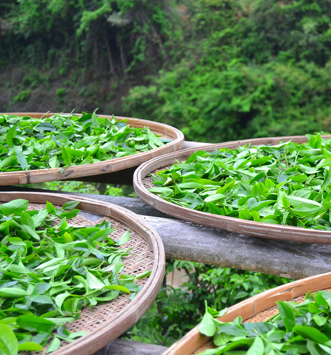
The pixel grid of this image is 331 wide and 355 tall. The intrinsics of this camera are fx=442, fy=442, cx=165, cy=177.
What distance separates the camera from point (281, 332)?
76cm

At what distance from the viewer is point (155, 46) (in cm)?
777

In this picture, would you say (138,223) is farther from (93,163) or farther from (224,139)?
(224,139)

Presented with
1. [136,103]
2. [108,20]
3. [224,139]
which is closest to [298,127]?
[224,139]

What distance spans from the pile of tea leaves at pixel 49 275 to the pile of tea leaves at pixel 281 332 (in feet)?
0.73

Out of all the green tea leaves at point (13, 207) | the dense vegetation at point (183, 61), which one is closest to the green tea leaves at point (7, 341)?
the green tea leaves at point (13, 207)

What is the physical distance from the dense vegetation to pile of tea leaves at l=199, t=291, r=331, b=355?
17.4 feet

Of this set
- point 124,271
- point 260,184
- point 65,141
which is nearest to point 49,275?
point 124,271

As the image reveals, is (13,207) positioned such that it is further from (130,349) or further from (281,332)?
(281,332)

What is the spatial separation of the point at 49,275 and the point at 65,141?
959 millimetres

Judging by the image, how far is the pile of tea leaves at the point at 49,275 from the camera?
31.2 inches

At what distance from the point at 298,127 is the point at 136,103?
2590mm

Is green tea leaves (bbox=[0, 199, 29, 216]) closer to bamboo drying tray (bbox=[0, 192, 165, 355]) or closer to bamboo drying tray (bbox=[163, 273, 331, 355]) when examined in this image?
bamboo drying tray (bbox=[0, 192, 165, 355])

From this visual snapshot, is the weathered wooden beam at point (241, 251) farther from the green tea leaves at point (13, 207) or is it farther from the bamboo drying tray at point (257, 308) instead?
the green tea leaves at point (13, 207)

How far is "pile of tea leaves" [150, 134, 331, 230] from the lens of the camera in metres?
1.20
